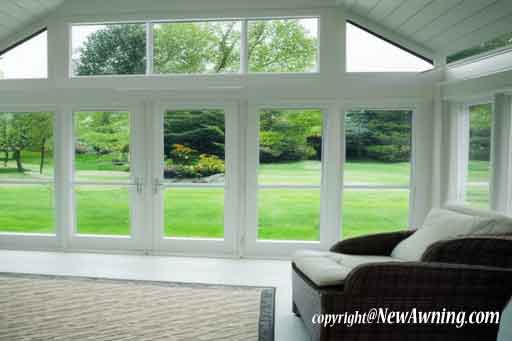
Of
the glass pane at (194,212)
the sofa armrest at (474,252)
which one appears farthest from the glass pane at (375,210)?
the sofa armrest at (474,252)

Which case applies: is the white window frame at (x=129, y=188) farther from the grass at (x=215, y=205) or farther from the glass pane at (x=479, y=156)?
the glass pane at (x=479, y=156)

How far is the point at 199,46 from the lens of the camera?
18.3 ft

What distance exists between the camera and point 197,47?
18.3 ft

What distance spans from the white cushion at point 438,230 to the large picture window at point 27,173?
4.51 m

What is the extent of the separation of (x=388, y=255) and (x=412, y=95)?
95.7 inches

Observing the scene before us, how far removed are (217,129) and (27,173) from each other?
2.61m

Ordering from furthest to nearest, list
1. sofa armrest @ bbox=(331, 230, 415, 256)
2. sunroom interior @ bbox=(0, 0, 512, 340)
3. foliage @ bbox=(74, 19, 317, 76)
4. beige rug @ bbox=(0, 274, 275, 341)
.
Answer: foliage @ bbox=(74, 19, 317, 76), sunroom interior @ bbox=(0, 0, 512, 340), sofa armrest @ bbox=(331, 230, 415, 256), beige rug @ bbox=(0, 274, 275, 341)

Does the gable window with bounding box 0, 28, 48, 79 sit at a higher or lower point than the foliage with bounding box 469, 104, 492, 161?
higher

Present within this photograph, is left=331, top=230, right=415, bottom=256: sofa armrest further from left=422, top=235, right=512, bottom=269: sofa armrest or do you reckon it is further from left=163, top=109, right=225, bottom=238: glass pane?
left=163, top=109, right=225, bottom=238: glass pane

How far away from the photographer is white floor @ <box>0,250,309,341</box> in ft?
15.3

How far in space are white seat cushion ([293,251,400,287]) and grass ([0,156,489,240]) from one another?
78.7 inches

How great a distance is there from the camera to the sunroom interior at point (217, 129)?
17.6 feet

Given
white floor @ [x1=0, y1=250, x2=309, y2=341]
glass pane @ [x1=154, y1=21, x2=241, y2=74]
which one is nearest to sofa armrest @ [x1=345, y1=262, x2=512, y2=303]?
white floor @ [x1=0, y1=250, x2=309, y2=341]

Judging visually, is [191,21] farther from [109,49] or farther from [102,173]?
[102,173]
